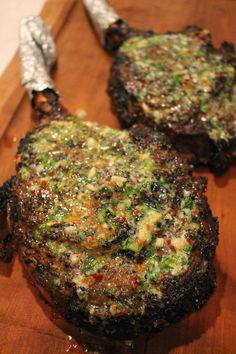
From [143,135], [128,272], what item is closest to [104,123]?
[143,135]

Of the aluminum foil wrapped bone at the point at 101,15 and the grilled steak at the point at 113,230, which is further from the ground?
the aluminum foil wrapped bone at the point at 101,15

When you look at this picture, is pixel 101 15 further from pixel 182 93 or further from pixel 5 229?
pixel 5 229

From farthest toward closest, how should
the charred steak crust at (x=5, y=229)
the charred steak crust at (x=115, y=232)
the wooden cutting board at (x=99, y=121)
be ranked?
the charred steak crust at (x=5, y=229), the wooden cutting board at (x=99, y=121), the charred steak crust at (x=115, y=232)

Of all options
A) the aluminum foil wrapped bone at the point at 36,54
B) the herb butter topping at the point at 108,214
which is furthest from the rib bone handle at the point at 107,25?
the herb butter topping at the point at 108,214

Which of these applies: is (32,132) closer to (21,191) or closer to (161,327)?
(21,191)

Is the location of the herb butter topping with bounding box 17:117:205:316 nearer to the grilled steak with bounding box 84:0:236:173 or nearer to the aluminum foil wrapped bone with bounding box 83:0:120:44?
the grilled steak with bounding box 84:0:236:173

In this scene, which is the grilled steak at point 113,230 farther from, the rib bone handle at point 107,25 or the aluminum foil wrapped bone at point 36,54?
the rib bone handle at point 107,25

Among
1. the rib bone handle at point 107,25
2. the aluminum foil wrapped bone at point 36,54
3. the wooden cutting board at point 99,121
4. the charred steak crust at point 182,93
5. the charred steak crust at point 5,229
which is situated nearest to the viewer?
the wooden cutting board at point 99,121
